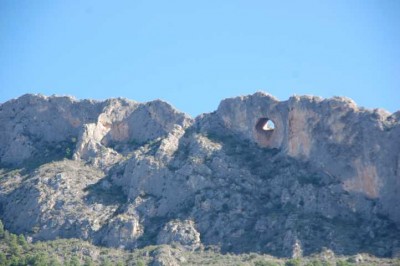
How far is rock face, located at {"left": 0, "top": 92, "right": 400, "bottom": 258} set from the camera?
3327 inches

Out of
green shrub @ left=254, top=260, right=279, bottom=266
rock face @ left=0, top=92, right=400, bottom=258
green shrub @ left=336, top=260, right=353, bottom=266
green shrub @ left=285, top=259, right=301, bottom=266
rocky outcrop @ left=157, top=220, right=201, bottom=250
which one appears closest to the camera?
green shrub @ left=336, top=260, right=353, bottom=266

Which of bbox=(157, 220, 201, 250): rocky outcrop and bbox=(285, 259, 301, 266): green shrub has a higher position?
bbox=(157, 220, 201, 250): rocky outcrop

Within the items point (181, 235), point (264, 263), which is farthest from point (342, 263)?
point (181, 235)

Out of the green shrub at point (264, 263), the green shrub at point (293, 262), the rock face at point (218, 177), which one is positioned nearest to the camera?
the green shrub at point (293, 262)

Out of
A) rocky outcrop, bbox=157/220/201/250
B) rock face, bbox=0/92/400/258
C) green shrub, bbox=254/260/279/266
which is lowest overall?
green shrub, bbox=254/260/279/266

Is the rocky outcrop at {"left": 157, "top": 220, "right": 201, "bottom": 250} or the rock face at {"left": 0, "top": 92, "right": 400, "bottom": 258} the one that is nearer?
the rock face at {"left": 0, "top": 92, "right": 400, "bottom": 258}

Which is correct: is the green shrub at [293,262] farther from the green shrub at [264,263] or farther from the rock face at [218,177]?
the rock face at [218,177]

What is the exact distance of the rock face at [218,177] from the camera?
3327 inches

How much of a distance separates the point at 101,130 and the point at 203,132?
14751 millimetres

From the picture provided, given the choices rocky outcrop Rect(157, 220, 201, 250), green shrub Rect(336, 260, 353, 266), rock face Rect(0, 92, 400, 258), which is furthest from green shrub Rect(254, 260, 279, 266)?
rocky outcrop Rect(157, 220, 201, 250)

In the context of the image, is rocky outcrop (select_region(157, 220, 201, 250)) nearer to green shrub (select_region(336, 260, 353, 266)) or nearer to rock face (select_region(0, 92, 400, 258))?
rock face (select_region(0, 92, 400, 258))

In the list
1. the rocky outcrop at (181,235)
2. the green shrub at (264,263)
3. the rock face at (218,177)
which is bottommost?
the green shrub at (264,263)

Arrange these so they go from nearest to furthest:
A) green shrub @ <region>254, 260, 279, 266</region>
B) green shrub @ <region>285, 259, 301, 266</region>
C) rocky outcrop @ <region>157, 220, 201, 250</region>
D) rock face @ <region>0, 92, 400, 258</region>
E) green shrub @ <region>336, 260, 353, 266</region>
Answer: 1. green shrub @ <region>336, 260, 353, 266</region>
2. green shrub @ <region>285, 259, 301, 266</region>
3. green shrub @ <region>254, 260, 279, 266</region>
4. rock face @ <region>0, 92, 400, 258</region>
5. rocky outcrop @ <region>157, 220, 201, 250</region>

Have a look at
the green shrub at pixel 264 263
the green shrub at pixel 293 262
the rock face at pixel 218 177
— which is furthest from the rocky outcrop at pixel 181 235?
the green shrub at pixel 293 262
